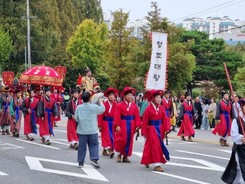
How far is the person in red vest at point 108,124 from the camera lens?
1401 cm

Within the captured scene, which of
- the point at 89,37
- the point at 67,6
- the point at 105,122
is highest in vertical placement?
the point at 67,6

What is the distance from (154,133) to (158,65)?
939 centimetres

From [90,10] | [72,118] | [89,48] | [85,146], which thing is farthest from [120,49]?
[90,10]

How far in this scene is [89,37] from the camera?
5575 cm

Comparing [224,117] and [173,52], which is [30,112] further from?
[173,52]

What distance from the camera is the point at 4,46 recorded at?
52.7 m

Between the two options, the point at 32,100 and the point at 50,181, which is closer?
the point at 50,181

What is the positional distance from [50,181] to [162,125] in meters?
2.96

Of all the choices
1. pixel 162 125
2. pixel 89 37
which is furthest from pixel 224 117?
pixel 89 37

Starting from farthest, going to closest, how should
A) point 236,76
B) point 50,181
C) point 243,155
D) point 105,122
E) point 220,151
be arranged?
point 236,76 → point 220,151 → point 105,122 → point 50,181 → point 243,155

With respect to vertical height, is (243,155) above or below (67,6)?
→ below

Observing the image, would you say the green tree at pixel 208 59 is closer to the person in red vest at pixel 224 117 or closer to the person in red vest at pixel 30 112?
the person in red vest at pixel 224 117

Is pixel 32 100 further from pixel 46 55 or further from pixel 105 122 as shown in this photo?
pixel 46 55

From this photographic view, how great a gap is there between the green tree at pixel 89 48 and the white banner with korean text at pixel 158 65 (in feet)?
107
